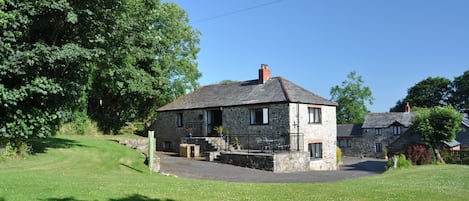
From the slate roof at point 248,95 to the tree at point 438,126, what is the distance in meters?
7.32

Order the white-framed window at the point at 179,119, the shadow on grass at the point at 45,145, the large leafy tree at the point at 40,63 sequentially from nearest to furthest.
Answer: the large leafy tree at the point at 40,63 < the shadow on grass at the point at 45,145 < the white-framed window at the point at 179,119

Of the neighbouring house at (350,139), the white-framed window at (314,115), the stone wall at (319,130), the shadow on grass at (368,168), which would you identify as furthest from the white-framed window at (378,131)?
the white-framed window at (314,115)

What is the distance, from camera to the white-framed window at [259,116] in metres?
27.9

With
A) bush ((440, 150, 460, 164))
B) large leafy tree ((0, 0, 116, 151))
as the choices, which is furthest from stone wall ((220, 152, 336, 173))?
bush ((440, 150, 460, 164))

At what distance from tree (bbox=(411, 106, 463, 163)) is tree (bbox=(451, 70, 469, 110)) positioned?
48.0 m

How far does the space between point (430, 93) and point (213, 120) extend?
2376 inches

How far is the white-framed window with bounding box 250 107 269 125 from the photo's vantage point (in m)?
27.9

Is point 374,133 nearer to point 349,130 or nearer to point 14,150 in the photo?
point 349,130

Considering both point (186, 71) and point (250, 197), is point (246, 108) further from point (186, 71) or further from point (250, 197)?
point (250, 197)

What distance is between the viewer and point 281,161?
22406mm

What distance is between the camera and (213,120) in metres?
31.9

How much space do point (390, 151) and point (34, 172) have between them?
34.2 m

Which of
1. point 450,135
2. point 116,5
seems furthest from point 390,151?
point 116,5

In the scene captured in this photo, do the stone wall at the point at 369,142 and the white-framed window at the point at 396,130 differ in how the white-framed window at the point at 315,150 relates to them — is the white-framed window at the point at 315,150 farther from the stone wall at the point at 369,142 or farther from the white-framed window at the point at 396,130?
the white-framed window at the point at 396,130
